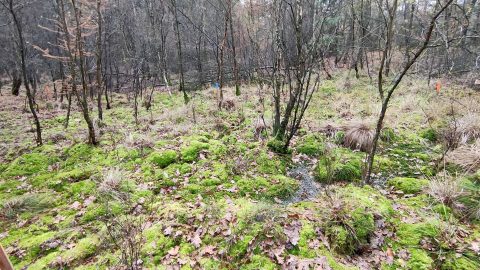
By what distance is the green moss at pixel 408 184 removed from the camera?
13.9ft

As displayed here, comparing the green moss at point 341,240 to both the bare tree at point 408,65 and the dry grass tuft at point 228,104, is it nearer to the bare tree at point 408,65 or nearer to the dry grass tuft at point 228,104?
the bare tree at point 408,65

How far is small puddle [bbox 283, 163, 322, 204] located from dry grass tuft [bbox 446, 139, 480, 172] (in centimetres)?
239

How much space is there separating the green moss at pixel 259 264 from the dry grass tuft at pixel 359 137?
383 cm

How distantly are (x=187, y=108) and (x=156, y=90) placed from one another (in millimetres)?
9414

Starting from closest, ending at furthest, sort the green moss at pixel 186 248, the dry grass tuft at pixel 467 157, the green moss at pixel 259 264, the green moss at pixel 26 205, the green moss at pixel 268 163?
the green moss at pixel 259 264 < the green moss at pixel 186 248 < the green moss at pixel 26 205 < the dry grass tuft at pixel 467 157 < the green moss at pixel 268 163

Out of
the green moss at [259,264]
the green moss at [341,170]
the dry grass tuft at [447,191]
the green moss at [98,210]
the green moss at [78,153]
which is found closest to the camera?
the green moss at [259,264]

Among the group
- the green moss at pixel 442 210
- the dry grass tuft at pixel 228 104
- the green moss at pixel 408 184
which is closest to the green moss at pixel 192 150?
the green moss at pixel 408 184

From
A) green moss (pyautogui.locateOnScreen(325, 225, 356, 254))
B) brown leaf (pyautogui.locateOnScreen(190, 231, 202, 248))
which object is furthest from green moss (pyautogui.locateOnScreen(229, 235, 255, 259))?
green moss (pyautogui.locateOnScreen(325, 225, 356, 254))

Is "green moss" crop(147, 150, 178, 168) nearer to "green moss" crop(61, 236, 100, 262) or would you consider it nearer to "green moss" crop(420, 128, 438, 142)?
"green moss" crop(61, 236, 100, 262)

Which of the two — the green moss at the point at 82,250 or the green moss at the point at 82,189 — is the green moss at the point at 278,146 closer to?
the green moss at the point at 82,189

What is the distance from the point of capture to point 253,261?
2986 mm

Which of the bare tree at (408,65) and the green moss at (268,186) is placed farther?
the green moss at (268,186)

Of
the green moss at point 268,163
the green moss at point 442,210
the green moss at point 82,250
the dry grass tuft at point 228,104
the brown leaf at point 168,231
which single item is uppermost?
the dry grass tuft at point 228,104

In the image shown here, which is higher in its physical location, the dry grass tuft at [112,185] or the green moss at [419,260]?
the dry grass tuft at [112,185]
